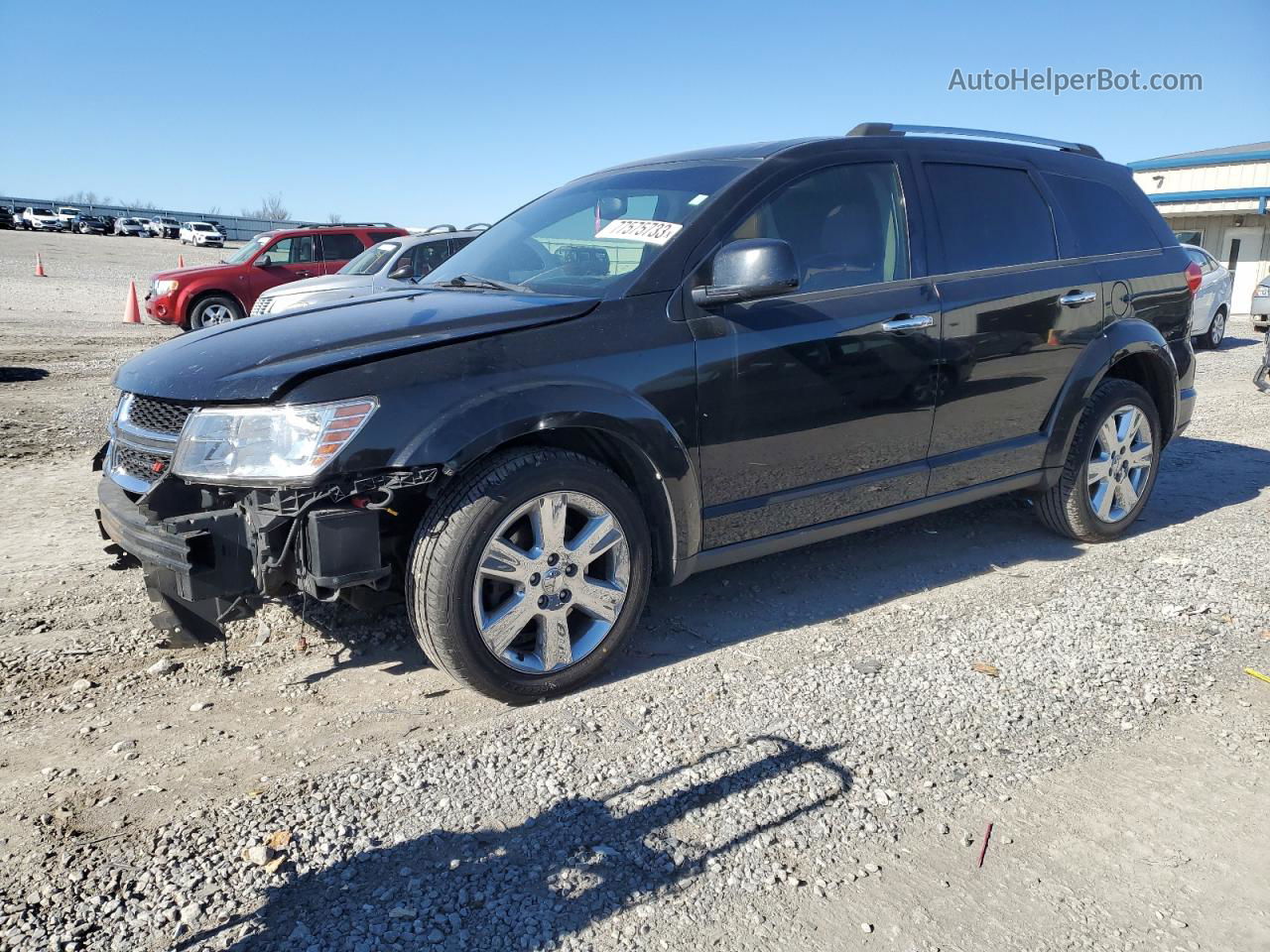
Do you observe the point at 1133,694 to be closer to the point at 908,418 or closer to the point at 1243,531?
the point at 908,418

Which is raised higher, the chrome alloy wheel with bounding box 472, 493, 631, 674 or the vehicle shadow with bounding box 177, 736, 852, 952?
the chrome alloy wheel with bounding box 472, 493, 631, 674

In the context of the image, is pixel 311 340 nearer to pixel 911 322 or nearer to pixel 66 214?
pixel 911 322

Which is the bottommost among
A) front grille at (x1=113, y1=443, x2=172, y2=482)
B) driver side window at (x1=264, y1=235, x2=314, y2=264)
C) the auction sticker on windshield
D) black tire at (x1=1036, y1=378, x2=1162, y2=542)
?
black tire at (x1=1036, y1=378, x2=1162, y2=542)

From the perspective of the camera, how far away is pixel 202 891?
249 cm

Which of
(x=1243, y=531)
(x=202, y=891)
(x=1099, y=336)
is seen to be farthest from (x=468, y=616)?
(x=1243, y=531)

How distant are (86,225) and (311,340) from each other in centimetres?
6521

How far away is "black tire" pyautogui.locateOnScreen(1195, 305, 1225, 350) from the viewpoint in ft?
50.2

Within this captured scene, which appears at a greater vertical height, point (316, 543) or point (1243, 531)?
point (316, 543)

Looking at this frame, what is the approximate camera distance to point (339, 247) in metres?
17.1

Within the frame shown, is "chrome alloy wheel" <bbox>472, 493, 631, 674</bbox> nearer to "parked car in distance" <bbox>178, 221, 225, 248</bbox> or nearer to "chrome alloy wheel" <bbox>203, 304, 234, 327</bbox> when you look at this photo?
"chrome alloy wheel" <bbox>203, 304, 234, 327</bbox>

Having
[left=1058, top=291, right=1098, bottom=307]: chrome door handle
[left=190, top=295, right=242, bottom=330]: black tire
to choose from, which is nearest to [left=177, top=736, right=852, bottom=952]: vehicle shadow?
[left=1058, top=291, right=1098, bottom=307]: chrome door handle

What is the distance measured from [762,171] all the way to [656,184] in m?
0.51

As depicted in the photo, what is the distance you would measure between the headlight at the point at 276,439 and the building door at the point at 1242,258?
98.9 feet

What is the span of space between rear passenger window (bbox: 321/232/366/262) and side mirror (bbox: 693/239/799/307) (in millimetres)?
14589
